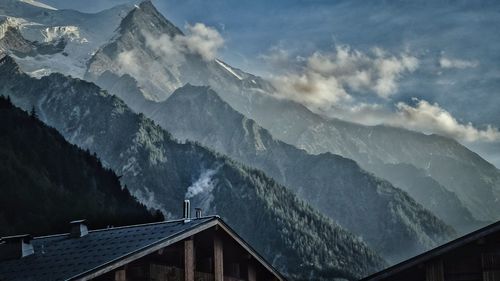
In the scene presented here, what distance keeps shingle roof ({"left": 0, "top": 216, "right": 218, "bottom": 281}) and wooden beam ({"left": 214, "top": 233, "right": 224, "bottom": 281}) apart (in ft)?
4.25

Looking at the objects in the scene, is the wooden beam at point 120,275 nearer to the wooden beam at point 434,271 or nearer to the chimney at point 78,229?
the chimney at point 78,229

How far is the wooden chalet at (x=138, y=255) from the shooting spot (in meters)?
22.6

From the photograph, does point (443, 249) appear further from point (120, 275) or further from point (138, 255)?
point (120, 275)

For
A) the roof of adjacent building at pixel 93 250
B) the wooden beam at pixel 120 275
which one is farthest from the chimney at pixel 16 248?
the wooden beam at pixel 120 275

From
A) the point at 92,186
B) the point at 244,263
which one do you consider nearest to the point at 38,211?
the point at 92,186

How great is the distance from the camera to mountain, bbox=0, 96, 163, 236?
415 ft

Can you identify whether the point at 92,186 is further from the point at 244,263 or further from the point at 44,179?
the point at 244,263

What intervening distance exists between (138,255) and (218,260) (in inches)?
197

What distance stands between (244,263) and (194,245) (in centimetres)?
238

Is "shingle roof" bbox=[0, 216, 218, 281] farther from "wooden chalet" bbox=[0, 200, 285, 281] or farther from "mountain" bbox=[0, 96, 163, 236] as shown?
"mountain" bbox=[0, 96, 163, 236]

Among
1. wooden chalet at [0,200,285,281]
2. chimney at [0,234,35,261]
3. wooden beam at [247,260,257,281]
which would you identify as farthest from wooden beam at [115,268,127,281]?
wooden beam at [247,260,257,281]

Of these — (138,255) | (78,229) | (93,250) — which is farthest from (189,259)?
(78,229)

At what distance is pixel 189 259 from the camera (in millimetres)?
25984

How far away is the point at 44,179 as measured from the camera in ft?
489
